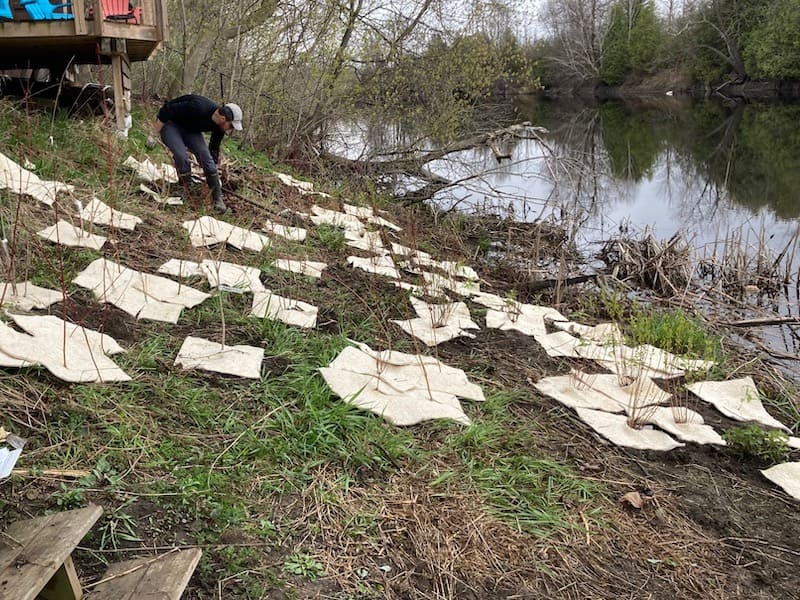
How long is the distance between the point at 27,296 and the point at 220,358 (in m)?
0.97

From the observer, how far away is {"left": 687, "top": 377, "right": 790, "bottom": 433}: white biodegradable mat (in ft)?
10.8

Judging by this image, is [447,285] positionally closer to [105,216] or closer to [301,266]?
[301,266]

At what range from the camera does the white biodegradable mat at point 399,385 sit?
2.77m

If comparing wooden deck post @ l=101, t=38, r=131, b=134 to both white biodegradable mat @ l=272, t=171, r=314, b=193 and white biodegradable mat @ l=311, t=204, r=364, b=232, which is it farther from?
white biodegradable mat @ l=311, t=204, r=364, b=232

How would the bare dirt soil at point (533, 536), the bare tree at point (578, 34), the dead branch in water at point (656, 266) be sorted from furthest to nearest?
the bare tree at point (578, 34) < the dead branch in water at point (656, 266) < the bare dirt soil at point (533, 536)

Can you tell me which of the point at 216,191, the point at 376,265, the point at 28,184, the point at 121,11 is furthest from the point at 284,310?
the point at 121,11

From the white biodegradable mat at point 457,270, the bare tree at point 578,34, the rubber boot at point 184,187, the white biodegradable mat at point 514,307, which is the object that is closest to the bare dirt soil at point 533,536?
the white biodegradable mat at point 514,307

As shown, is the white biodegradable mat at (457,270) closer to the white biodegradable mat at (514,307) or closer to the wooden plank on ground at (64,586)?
the white biodegradable mat at (514,307)

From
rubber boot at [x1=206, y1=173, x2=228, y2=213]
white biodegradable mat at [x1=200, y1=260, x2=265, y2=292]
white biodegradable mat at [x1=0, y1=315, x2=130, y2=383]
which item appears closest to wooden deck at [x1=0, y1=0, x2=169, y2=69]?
rubber boot at [x1=206, y1=173, x2=228, y2=213]

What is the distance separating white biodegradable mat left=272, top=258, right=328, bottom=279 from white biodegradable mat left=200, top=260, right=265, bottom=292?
25cm

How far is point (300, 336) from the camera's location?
3.36 metres

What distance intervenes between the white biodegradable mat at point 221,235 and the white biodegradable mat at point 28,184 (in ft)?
2.89

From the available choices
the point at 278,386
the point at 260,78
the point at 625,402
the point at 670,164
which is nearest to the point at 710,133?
the point at 670,164

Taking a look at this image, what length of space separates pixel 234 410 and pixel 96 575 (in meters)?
0.95
